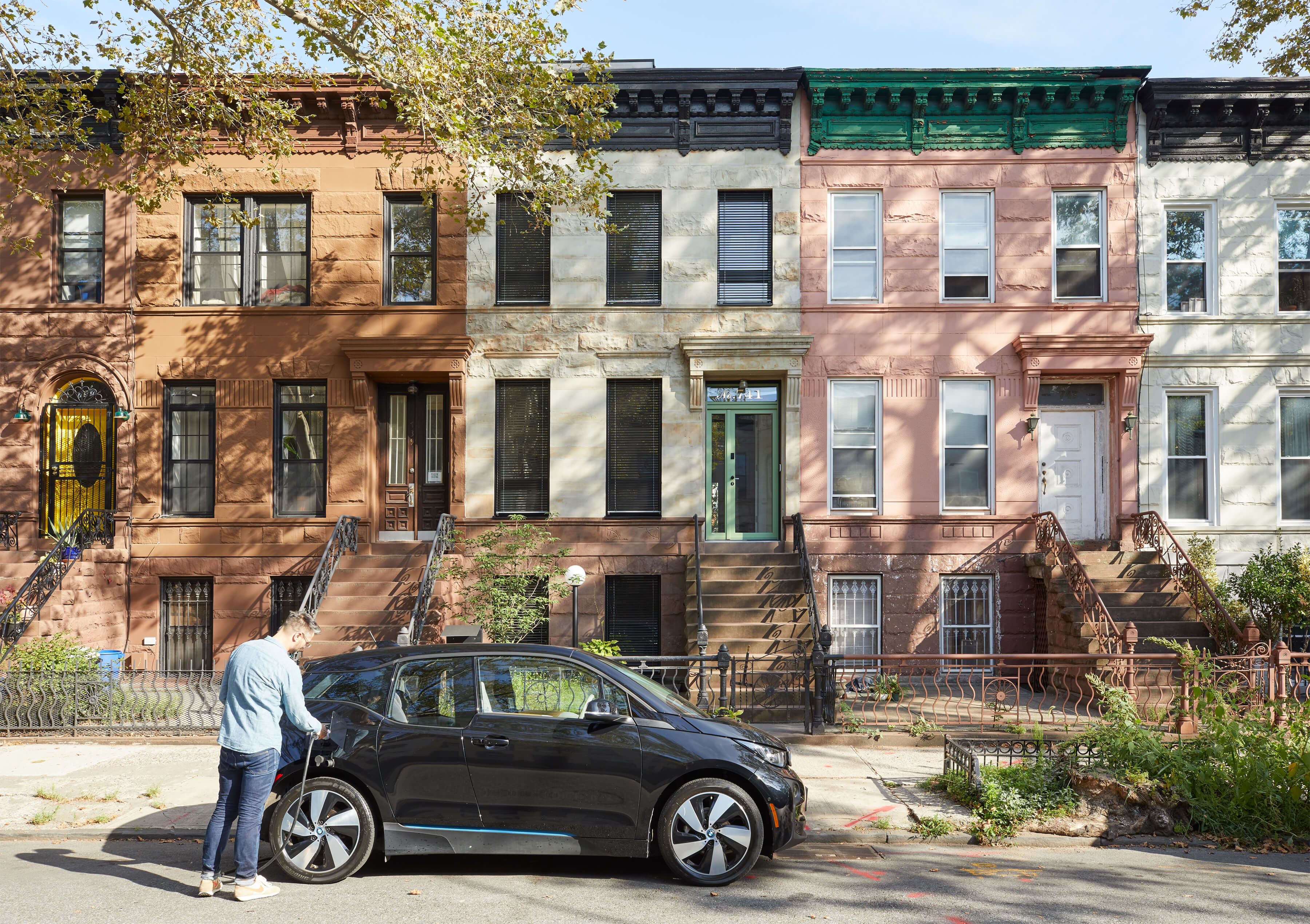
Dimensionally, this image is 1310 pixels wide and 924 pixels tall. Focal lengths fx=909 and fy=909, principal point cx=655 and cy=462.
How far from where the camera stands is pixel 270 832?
21.2 ft

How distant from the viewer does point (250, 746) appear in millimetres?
6070

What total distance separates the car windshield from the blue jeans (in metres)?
2.57

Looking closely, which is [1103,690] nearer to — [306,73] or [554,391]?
[554,391]

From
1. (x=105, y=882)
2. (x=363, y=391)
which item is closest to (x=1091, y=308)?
(x=363, y=391)

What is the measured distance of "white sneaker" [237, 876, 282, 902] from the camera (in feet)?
19.7

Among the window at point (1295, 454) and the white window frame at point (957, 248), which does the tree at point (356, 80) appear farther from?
the window at point (1295, 454)

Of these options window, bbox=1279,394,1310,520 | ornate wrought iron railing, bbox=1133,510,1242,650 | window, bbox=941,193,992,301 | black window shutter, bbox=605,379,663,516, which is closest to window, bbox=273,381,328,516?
black window shutter, bbox=605,379,663,516

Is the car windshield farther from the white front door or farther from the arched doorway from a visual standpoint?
the arched doorway

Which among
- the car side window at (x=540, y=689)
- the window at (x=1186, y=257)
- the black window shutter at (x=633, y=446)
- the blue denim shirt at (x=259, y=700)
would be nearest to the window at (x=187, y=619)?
the black window shutter at (x=633, y=446)

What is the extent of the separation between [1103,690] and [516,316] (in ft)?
36.6

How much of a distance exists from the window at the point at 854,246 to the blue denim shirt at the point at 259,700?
1252cm

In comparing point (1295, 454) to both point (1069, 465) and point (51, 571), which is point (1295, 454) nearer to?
point (1069, 465)

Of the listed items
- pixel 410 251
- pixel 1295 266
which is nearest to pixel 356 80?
pixel 410 251

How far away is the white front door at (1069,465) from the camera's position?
16375 millimetres
